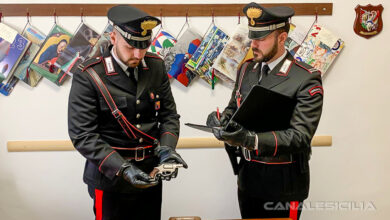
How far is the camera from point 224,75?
260cm

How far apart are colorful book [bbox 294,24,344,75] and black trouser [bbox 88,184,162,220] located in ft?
4.23

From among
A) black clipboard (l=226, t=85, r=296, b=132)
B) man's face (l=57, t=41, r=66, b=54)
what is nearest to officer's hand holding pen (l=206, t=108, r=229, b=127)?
black clipboard (l=226, t=85, r=296, b=132)

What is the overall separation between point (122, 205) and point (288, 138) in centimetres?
78

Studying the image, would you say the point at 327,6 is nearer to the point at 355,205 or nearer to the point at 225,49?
the point at 225,49

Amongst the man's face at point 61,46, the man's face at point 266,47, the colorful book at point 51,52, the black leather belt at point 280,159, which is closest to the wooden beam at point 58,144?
the colorful book at point 51,52

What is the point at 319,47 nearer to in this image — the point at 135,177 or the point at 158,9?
the point at 158,9

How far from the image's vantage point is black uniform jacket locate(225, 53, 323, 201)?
5.82 feet

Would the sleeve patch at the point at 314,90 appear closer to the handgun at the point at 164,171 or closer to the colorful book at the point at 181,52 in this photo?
the handgun at the point at 164,171

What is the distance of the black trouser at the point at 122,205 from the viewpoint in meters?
1.86

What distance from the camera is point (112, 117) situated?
1.81m

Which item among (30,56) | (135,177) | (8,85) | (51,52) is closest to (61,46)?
(51,52)

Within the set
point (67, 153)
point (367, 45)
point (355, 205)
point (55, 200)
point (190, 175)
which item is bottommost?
point (55, 200)

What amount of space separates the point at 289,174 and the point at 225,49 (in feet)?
3.16

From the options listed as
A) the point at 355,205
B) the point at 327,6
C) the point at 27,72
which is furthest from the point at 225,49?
the point at 355,205
